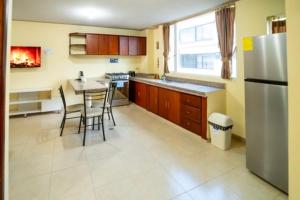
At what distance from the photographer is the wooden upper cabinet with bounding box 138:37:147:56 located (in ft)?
20.4

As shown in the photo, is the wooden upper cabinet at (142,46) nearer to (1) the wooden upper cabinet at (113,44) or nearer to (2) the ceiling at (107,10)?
Result: (1) the wooden upper cabinet at (113,44)

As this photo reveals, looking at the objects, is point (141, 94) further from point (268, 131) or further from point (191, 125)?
point (268, 131)

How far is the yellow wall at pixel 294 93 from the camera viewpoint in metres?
1.54

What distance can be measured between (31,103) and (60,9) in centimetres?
261

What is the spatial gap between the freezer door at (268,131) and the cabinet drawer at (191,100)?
3.82ft

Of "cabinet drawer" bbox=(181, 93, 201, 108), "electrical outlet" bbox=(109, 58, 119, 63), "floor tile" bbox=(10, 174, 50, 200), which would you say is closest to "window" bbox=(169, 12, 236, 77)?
"cabinet drawer" bbox=(181, 93, 201, 108)

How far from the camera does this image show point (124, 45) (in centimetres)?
596

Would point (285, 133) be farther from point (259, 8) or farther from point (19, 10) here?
point (19, 10)

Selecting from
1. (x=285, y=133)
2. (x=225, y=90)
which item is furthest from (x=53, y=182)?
(x=225, y=90)

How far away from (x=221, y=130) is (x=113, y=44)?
13.4ft

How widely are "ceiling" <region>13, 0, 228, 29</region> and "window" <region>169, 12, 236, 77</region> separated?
0.95 feet

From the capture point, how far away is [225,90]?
3584 mm

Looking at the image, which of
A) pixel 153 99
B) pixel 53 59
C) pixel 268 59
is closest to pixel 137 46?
pixel 153 99

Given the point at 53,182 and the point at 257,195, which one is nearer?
the point at 257,195
